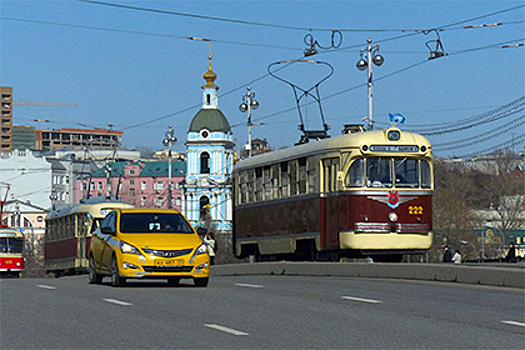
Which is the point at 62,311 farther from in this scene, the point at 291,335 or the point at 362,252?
the point at 362,252

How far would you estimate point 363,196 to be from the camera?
3028 centimetres

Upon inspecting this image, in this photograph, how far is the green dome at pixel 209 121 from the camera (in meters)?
148

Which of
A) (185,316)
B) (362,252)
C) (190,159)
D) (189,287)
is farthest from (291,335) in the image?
(190,159)

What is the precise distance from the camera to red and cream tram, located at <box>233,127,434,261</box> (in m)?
30.4

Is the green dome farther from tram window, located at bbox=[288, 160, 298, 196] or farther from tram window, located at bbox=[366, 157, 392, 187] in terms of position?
tram window, located at bbox=[366, 157, 392, 187]

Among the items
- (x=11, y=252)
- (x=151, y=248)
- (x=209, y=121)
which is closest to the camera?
(x=151, y=248)

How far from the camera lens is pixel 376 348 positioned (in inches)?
477

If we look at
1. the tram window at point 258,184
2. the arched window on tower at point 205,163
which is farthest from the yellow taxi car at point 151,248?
the arched window on tower at point 205,163

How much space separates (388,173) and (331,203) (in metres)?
1.66

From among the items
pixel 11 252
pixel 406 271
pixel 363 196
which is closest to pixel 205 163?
pixel 11 252

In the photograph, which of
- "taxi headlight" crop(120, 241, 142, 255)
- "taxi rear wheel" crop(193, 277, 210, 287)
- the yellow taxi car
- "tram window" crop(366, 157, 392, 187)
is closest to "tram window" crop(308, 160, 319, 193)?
"tram window" crop(366, 157, 392, 187)

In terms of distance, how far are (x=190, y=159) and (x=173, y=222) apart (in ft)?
416

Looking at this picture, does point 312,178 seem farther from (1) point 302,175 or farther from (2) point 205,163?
(2) point 205,163

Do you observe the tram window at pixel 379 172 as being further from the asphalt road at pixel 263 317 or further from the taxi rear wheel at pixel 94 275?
the taxi rear wheel at pixel 94 275
